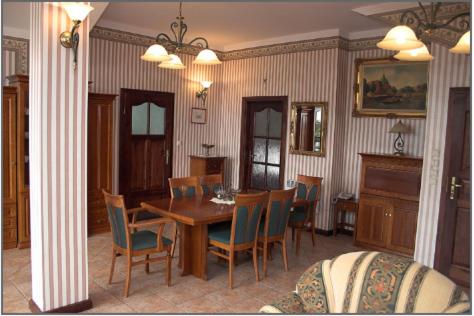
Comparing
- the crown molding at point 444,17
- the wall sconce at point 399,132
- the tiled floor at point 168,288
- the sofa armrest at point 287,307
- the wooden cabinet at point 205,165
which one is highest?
the crown molding at point 444,17

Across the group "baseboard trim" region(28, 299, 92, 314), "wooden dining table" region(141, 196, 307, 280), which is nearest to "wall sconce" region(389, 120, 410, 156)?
"wooden dining table" region(141, 196, 307, 280)

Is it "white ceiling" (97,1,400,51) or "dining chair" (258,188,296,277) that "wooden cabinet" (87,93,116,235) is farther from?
"dining chair" (258,188,296,277)

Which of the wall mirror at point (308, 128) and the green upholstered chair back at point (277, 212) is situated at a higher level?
the wall mirror at point (308, 128)

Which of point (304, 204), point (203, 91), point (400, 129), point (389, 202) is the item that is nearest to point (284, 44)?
point (203, 91)

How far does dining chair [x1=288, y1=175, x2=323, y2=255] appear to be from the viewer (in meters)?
4.93

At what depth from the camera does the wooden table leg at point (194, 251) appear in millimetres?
4074

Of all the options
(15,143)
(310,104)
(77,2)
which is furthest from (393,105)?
(15,143)

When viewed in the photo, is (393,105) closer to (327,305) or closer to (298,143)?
(298,143)

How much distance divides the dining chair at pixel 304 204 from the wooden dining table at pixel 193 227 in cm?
108

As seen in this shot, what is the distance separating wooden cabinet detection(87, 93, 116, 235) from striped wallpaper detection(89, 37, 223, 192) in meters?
0.49

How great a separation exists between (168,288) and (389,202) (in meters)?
2.93

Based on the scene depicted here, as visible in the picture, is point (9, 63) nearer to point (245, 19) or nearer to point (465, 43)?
point (245, 19)

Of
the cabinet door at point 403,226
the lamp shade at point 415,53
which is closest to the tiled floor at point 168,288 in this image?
the cabinet door at point 403,226

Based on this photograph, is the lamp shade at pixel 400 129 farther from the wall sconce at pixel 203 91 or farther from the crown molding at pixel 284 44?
the wall sconce at pixel 203 91
